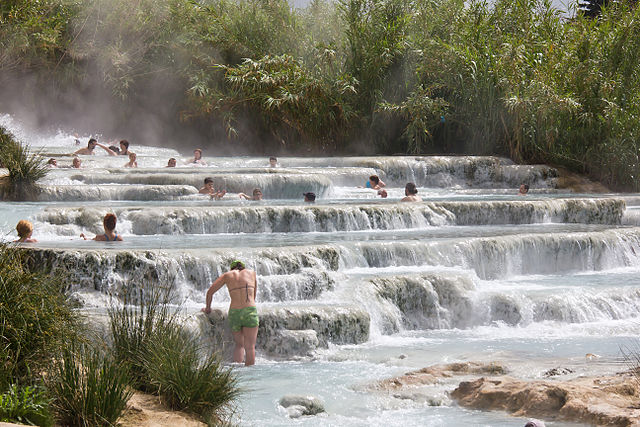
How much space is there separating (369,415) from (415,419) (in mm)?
345

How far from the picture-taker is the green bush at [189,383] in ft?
16.9

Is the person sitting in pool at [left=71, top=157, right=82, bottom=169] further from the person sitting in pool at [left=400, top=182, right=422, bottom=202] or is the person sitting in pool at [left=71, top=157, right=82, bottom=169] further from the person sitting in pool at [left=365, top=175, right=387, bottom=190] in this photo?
the person sitting in pool at [left=400, top=182, right=422, bottom=202]

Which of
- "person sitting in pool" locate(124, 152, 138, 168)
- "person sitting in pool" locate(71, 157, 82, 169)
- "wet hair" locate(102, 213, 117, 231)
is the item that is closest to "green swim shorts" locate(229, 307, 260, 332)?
"wet hair" locate(102, 213, 117, 231)

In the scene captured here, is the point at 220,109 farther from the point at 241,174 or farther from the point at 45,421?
the point at 45,421

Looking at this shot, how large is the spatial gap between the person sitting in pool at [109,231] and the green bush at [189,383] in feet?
18.5

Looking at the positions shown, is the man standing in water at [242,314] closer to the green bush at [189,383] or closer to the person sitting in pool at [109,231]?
the green bush at [189,383]

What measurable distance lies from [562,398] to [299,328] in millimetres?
3189

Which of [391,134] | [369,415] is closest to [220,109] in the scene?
[391,134]

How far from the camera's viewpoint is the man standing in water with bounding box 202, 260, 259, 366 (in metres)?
7.57

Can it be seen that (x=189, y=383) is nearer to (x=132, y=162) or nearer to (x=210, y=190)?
(x=210, y=190)

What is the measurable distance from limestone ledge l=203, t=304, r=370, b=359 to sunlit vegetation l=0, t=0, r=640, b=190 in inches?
483

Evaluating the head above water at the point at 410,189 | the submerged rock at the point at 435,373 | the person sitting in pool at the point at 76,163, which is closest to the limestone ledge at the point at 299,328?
the submerged rock at the point at 435,373

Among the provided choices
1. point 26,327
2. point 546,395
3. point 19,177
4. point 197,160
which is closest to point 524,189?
point 197,160

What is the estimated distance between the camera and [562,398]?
5625mm
